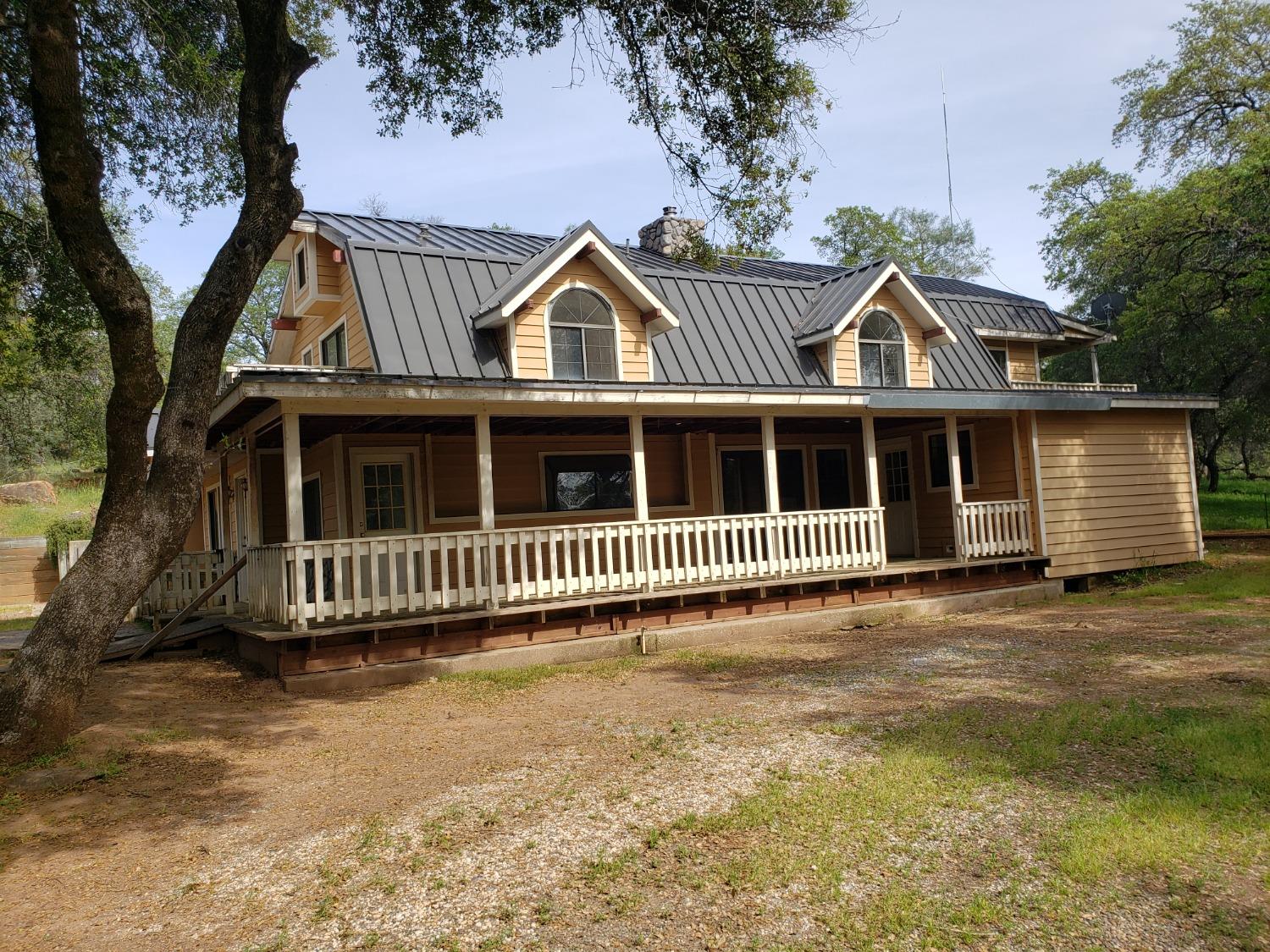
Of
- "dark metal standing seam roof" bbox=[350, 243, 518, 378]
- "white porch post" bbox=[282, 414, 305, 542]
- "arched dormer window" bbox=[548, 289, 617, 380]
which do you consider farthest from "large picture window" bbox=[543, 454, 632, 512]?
"white porch post" bbox=[282, 414, 305, 542]

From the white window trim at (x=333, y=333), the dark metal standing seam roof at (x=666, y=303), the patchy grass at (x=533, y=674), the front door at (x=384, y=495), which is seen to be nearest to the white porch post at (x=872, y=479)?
the dark metal standing seam roof at (x=666, y=303)

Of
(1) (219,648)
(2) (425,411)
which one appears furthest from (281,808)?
(1) (219,648)

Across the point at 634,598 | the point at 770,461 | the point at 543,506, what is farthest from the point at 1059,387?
the point at 634,598

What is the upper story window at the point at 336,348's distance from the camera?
13.8m

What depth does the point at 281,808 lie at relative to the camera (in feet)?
19.1

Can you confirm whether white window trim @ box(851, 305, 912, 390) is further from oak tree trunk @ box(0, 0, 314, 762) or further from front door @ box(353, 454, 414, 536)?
oak tree trunk @ box(0, 0, 314, 762)

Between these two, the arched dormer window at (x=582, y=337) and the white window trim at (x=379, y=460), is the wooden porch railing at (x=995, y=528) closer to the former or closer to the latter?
the arched dormer window at (x=582, y=337)

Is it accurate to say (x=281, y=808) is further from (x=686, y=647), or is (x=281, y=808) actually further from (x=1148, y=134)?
(x=1148, y=134)

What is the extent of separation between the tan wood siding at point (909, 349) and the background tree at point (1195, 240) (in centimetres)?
659

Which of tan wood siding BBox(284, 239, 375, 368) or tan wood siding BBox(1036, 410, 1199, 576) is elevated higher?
tan wood siding BBox(284, 239, 375, 368)

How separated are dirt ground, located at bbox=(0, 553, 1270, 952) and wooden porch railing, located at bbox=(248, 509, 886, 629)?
3.86 ft

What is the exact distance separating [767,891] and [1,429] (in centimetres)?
3826

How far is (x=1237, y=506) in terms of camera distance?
27.5 meters

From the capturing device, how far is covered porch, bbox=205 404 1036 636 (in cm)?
1038
